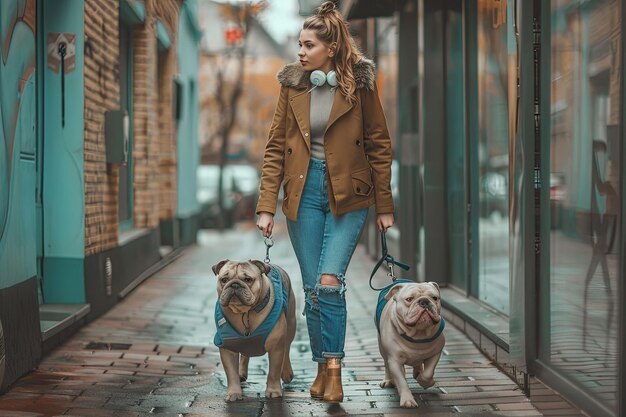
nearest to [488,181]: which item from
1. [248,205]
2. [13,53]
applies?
[13,53]

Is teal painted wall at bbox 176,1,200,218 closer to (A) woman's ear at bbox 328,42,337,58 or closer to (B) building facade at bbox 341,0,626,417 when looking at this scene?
(B) building facade at bbox 341,0,626,417

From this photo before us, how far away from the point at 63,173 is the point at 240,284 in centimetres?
396

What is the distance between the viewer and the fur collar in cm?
575

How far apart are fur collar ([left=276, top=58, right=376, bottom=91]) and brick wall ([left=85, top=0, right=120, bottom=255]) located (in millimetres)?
3690

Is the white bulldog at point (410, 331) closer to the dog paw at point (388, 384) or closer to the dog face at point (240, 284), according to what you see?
the dog paw at point (388, 384)

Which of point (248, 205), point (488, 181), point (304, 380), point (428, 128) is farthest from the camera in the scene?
point (248, 205)

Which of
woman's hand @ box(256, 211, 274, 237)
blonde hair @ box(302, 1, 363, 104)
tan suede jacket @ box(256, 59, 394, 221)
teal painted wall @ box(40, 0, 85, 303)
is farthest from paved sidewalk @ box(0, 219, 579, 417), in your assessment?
blonde hair @ box(302, 1, 363, 104)

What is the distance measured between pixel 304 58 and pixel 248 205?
2849 cm

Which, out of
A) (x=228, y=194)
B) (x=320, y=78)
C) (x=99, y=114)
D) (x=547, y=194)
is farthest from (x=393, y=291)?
(x=228, y=194)

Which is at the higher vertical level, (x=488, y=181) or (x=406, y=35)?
(x=406, y=35)

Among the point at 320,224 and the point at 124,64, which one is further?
the point at 124,64

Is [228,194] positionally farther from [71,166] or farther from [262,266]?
[262,266]

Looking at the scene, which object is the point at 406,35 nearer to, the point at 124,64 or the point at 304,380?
the point at 124,64

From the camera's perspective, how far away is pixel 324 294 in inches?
221
